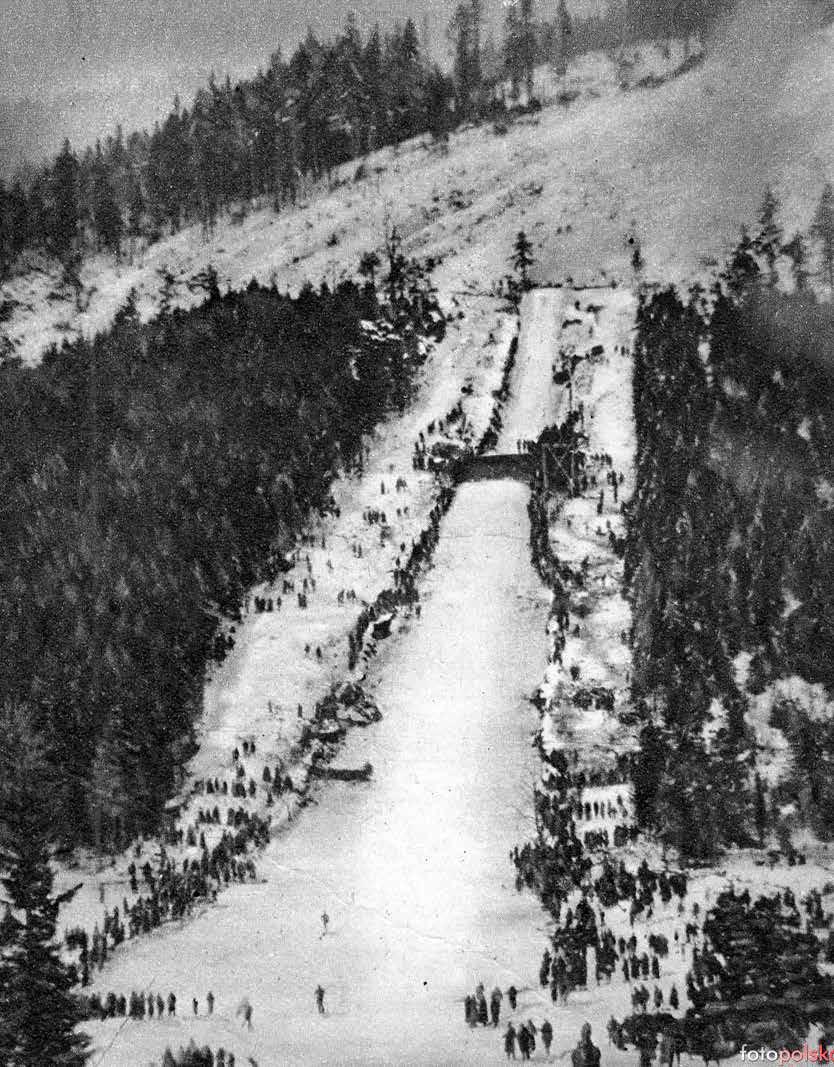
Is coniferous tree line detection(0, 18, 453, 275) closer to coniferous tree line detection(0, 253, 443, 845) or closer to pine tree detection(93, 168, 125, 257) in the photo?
pine tree detection(93, 168, 125, 257)

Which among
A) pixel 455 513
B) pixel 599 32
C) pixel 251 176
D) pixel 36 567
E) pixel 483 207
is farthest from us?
pixel 599 32

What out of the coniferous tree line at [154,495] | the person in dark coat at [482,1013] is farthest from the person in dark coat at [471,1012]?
the coniferous tree line at [154,495]

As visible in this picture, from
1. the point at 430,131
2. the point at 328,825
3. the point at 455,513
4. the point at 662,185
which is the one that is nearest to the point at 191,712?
the point at 328,825

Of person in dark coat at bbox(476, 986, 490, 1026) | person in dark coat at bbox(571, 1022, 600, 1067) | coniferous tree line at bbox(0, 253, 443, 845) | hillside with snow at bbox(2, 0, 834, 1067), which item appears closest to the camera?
person in dark coat at bbox(571, 1022, 600, 1067)

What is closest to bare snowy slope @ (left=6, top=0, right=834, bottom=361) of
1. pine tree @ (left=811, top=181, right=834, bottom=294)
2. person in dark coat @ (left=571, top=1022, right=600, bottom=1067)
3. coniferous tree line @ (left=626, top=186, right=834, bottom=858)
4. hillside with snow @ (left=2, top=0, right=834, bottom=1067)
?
hillside with snow @ (left=2, top=0, right=834, bottom=1067)

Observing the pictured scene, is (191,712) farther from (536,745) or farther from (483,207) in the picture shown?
(483,207)
